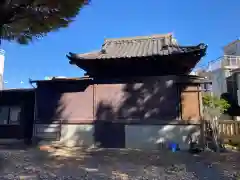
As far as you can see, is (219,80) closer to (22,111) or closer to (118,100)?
(118,100)

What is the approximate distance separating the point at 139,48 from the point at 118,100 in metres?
2.96

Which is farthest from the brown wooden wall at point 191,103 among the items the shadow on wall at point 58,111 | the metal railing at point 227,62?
the metal railing at point 227,62

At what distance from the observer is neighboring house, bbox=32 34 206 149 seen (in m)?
10.8

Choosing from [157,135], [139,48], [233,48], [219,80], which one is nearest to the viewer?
[157,135]

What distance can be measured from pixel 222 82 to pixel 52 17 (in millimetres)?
21925

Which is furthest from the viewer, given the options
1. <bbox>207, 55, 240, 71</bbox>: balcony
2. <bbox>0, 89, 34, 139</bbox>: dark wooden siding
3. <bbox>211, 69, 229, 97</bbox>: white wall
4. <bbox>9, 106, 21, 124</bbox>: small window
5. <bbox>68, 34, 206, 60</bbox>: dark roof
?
<bbox>207, 55, 240, 71</bbox>: balcony

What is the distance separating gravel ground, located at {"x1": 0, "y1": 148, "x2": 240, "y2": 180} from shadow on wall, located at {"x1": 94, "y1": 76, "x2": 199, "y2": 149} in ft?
2.87

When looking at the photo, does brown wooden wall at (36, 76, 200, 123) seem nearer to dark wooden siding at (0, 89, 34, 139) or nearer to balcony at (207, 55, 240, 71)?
dark wooden siding at (0, 89, 34, 139)

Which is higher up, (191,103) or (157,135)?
(191,103)

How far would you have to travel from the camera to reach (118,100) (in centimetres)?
1134

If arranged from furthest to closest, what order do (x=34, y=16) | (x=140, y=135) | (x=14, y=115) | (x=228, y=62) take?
(x=228, y=62) → (x=14, y=115) → (x=140, y=135) → (x=34, y=16)

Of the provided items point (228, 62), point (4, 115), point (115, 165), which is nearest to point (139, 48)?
point (115, 165)

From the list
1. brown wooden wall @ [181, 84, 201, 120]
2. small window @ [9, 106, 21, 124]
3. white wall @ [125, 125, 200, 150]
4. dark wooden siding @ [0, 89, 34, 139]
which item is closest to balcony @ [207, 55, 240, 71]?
brown wooden wall @ [181, 84, 201, 120]

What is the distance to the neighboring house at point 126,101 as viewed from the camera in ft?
35.3
